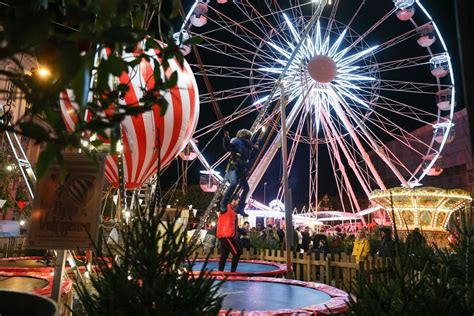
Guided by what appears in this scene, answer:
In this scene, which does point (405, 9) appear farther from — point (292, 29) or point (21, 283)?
point (21, 283)

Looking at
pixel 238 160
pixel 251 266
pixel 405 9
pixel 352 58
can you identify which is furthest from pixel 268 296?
pixel 405 9

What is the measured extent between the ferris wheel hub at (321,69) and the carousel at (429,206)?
4.41 metres

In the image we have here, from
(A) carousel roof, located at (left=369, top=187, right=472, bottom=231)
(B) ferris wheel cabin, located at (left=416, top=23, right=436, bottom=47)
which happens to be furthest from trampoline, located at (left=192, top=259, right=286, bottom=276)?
(B) ferris wheel cabin, located at (left=416, top=23, right=436, bottom=47)

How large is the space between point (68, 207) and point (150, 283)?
0.83 meters

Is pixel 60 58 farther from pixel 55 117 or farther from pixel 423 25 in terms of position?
pixel 423 25

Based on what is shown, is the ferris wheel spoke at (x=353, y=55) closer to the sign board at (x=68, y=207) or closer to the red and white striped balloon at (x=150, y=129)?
the red and white striped balloon at (x=150, y=129)

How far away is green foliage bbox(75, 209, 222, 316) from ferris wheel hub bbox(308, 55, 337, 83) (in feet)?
42.4

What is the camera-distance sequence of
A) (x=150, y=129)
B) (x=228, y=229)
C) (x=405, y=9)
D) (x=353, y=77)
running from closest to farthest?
(x=150, y=129) → (x=228, y=229) → (x=405, y=9) → (x=353, y=77)

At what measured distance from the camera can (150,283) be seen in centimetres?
189

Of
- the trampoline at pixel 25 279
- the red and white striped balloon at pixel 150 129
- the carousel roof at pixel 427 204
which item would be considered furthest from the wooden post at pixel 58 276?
the carousel roof at pixel 427 204

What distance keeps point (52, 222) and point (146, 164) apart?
350cm

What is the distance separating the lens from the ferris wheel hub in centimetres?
1421

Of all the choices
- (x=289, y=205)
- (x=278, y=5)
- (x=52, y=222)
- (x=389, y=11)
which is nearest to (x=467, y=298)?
(x=52, y=222)

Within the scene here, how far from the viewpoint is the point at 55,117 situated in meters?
1.03
